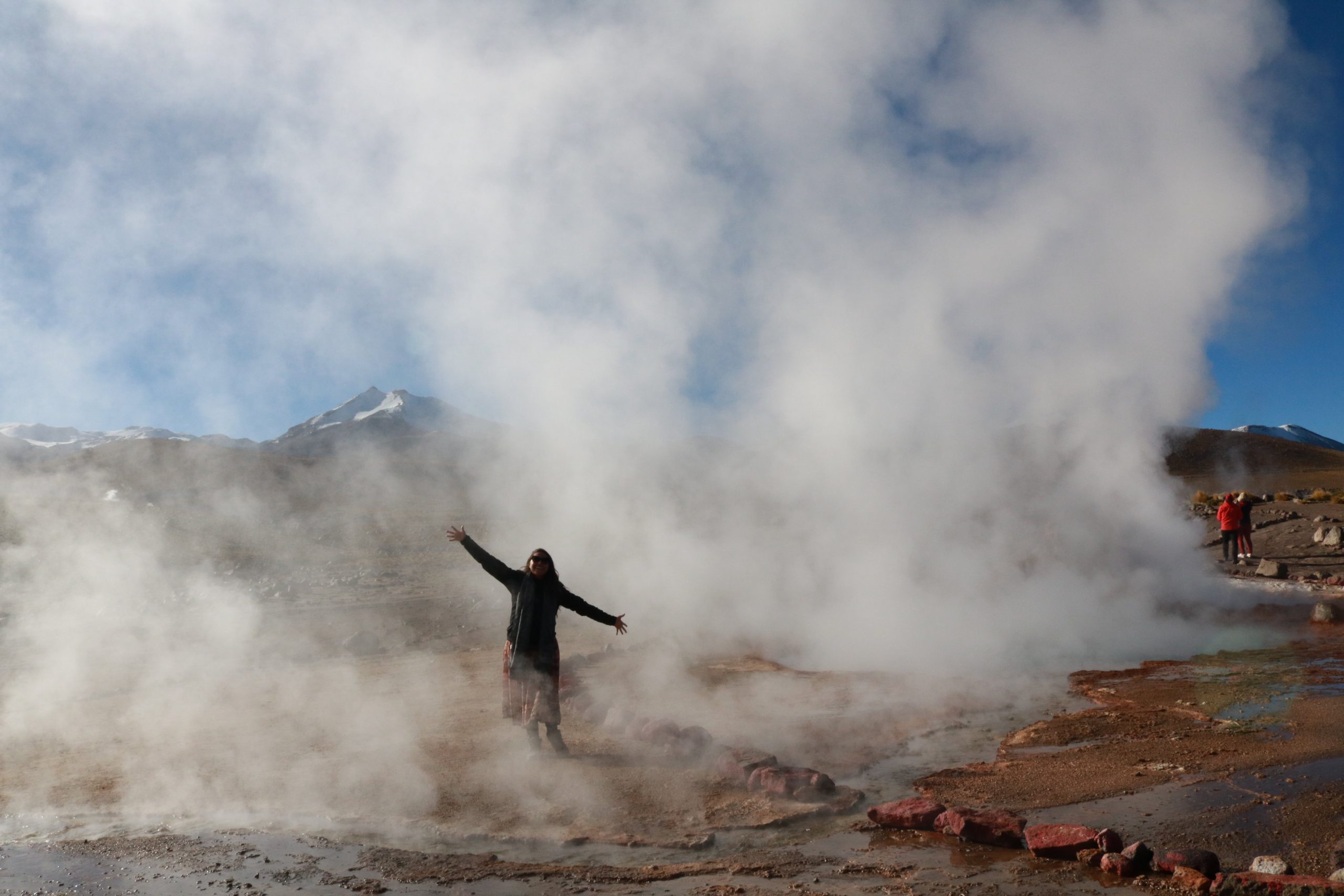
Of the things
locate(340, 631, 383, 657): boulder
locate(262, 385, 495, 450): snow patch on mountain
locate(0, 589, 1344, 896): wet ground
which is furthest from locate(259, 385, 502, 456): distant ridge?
locate(0, 589, 1344, 896): wet ground

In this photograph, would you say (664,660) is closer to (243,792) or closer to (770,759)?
(770,759)

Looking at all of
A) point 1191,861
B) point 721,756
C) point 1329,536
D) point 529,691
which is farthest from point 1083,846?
point 1329,536

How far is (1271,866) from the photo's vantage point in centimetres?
305

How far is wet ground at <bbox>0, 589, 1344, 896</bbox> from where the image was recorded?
3.47 meters

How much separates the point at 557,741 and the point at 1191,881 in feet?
11.2

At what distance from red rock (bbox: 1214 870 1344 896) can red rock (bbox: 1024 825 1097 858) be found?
489 millimetres

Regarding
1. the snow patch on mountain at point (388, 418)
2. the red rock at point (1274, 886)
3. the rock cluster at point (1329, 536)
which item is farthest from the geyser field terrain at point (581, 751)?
the snow patch on mountain at point (388, 418)

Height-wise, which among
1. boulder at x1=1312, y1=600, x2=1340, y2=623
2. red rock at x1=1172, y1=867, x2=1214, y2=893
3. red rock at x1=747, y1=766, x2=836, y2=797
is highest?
boulder at x1=1312, y1=600, x2=1340, y2=623

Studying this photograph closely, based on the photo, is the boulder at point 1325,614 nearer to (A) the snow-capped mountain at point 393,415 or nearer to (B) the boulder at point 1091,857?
(B) the boulder at point 1091,857

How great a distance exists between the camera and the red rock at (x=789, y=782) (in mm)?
4324

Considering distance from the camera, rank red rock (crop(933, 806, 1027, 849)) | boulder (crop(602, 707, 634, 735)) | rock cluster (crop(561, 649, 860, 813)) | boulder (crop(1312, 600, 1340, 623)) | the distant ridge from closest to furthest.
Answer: red rock (crop(933, 806, 1027, 849)), rock cluster (crop(561, 649, 860, 813)), boulder (crop(602, 707, 634, 735)), boulder (crop(1312, 600, 1340, 623)), the distant ridge

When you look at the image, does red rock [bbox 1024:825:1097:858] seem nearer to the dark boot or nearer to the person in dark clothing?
the person in dark clothing

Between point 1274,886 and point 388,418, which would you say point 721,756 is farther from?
point 388,418

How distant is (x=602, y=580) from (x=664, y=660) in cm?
384
